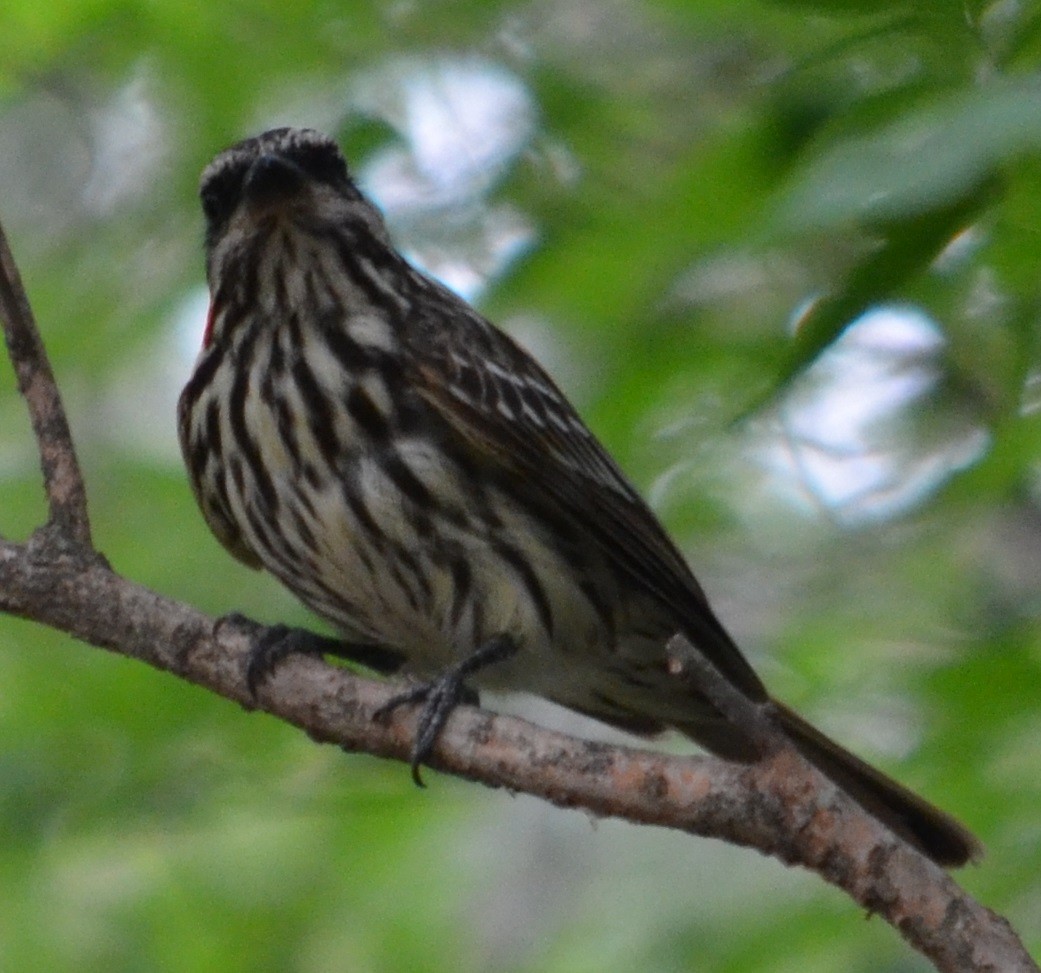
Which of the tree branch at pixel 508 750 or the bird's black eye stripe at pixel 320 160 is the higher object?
the bird's black eye stripe at pixel 320 160

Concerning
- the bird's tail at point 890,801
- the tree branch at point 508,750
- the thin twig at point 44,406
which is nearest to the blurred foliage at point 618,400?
the bird's tail at point 890,801

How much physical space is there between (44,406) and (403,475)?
3.11 ft

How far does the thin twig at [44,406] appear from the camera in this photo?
3463 mm

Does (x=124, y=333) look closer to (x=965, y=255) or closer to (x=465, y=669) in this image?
(x=465, y=669)

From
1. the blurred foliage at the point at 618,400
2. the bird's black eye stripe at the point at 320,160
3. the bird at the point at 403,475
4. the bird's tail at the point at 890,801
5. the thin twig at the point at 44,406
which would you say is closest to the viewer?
the blurred foliage at the point at 618,400

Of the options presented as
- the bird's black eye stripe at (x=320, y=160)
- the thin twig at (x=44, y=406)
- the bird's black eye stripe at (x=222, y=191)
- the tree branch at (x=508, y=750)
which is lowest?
the tree branch at (x=508, y=750)

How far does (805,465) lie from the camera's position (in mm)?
5305

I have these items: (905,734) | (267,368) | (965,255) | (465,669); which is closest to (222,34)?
(267,368)

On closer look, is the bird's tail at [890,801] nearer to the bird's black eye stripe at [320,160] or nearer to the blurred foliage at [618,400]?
the blurred foliage at [618,400]

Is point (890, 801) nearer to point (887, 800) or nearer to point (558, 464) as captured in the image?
point (887, 800)

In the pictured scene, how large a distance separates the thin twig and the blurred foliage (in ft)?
3.89

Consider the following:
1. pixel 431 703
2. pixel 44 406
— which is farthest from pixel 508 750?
pixel 44 406

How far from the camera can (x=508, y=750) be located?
3113mm

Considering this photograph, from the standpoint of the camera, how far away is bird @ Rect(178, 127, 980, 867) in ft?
13.9
